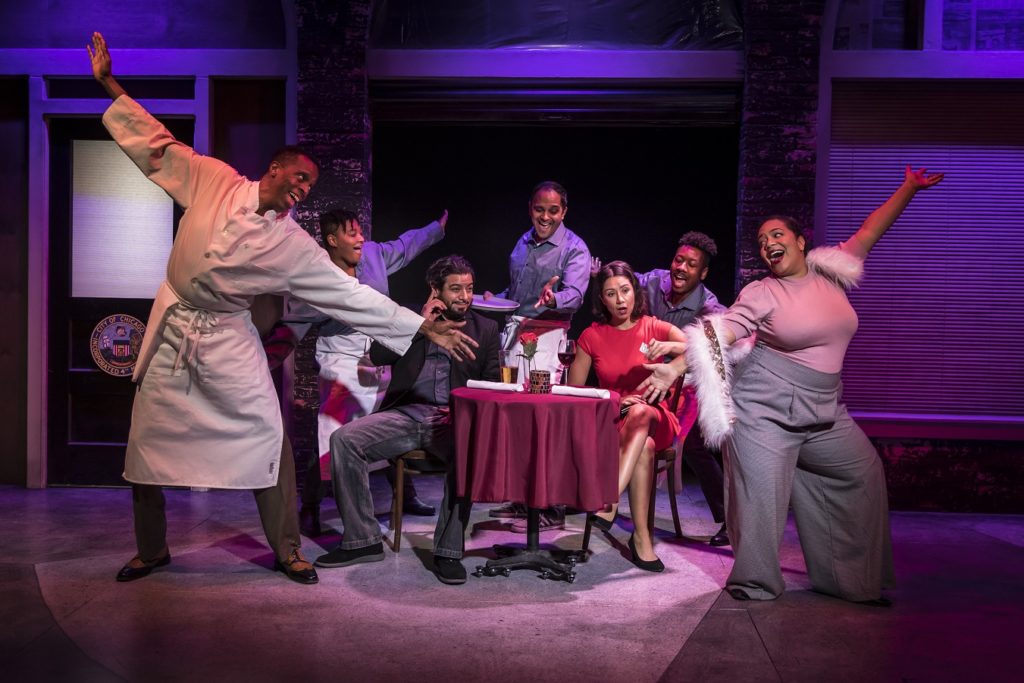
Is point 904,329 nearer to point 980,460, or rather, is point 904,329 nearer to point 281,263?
point 980,460

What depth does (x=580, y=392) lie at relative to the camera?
396 cm

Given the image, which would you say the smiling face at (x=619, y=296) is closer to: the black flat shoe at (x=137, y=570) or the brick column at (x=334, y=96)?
the brick column at (x=334, y=96)

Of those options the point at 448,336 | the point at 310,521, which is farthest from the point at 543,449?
the point at 310,521

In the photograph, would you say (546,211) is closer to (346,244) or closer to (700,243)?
(700,243)

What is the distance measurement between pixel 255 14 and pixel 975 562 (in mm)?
5078

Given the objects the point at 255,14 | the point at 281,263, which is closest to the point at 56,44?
the point at 255,14

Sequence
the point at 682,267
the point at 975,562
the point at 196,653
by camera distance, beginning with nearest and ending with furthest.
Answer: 1. the point at 196,653
2. the point at 975,562
3. the point at 682,267

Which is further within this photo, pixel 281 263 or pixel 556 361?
pixel 556 361

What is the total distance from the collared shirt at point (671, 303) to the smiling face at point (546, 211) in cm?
56

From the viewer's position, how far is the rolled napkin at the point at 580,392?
3.93 metres

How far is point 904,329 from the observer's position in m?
5.70

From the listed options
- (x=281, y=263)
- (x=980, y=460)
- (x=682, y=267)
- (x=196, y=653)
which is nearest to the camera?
(x=196, y=653)

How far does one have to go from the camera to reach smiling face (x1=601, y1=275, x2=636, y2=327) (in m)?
4.47

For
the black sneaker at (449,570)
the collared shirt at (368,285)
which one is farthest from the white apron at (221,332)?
the black sneaker at (449,570)
